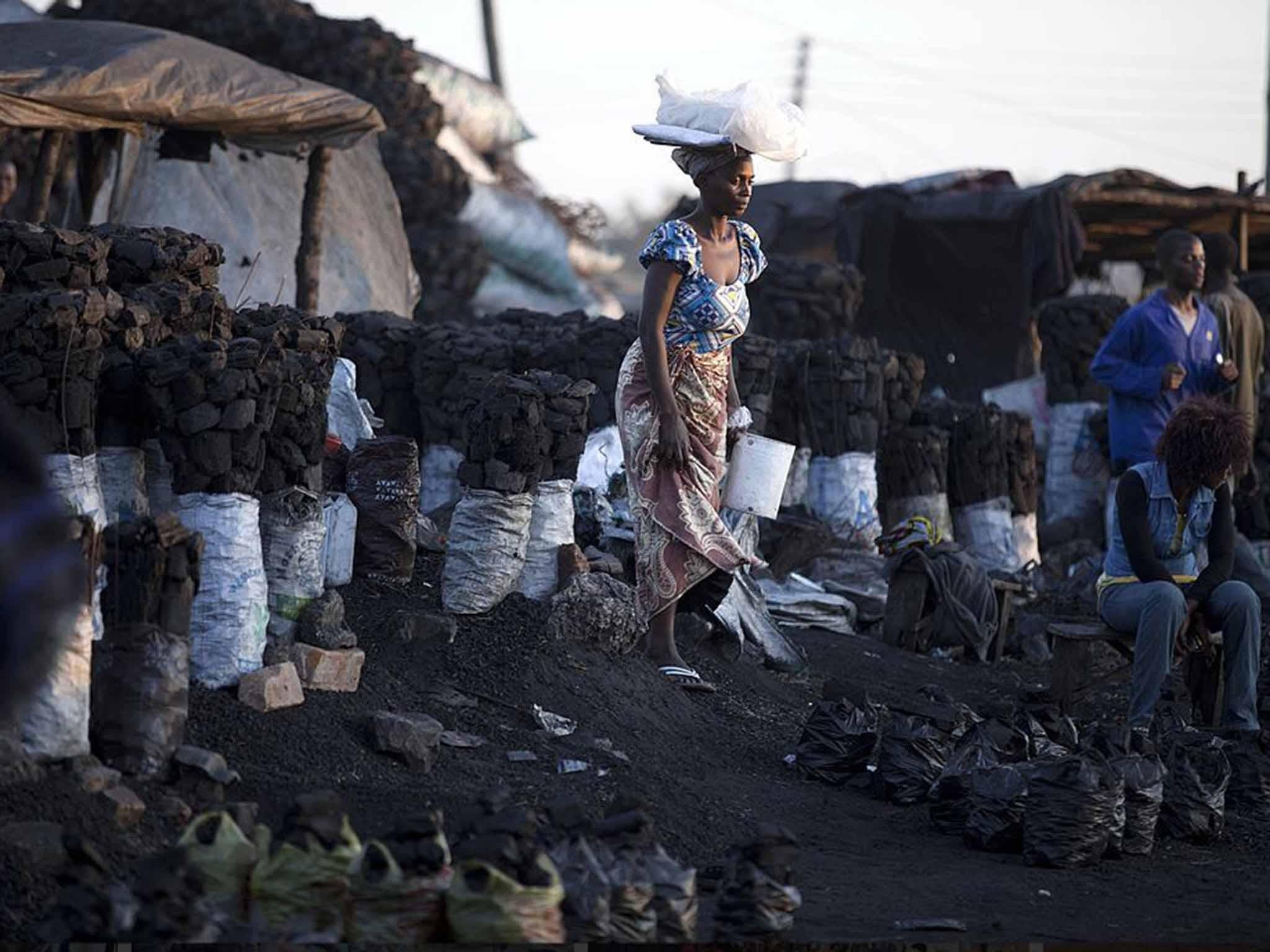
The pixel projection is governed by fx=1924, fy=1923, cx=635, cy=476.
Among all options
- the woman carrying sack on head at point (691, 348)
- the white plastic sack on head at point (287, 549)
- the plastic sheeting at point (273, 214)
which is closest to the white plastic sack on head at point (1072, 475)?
the plastic sheeting at point (273, 214)

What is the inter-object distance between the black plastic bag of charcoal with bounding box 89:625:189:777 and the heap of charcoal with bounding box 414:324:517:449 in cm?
405

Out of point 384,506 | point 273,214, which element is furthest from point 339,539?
point 273,214

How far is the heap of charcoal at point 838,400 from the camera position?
9891 millimetres

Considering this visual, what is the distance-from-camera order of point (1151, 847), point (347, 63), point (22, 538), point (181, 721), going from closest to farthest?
1. point (22, 538)
2. point (181, 721)
3. point (1151, 847)
4. point (347, 63)

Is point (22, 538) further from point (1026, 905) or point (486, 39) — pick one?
point (486, 39)

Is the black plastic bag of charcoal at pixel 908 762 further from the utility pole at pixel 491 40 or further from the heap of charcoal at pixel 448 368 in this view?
the utility pole at pixel 491 40

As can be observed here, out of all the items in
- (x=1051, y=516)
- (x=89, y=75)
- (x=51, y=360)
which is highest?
(x=89, y=75)

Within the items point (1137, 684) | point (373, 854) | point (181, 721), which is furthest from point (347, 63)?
point (373, 854)

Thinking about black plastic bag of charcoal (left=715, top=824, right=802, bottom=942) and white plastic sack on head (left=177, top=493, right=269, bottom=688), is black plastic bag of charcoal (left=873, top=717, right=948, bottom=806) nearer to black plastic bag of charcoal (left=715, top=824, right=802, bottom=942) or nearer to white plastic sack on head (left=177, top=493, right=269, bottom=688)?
black plastic bag of charcoal (left=715, top=824, right=802, bottom=942)

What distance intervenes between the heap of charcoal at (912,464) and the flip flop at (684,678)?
12.7 feet

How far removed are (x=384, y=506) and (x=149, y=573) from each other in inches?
82.2

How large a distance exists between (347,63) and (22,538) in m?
12.5

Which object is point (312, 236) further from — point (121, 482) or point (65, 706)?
point (65, 706)

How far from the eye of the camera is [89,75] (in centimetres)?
909
